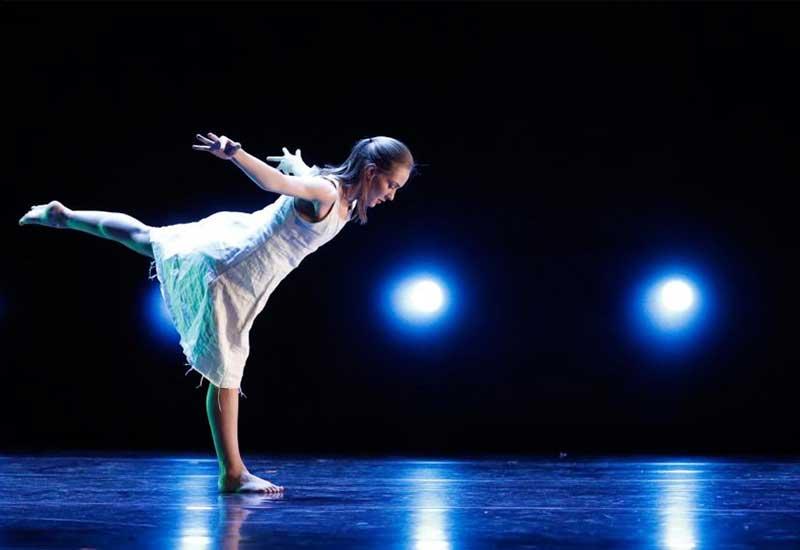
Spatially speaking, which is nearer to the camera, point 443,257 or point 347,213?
point 347,213

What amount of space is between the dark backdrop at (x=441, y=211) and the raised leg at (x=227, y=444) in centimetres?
165

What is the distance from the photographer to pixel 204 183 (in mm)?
4547

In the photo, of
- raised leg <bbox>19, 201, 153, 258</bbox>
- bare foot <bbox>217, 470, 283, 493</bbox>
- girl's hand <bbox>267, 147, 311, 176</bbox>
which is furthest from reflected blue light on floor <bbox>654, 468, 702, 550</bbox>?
raised leg <bbox>19, 201, 153, 258</bbox>

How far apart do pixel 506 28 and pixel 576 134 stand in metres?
0.55

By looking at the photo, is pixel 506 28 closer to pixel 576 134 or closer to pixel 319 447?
pixel 576 134

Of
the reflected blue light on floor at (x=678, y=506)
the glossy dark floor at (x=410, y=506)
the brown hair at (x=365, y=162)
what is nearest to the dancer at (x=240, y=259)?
the brown hair at (x=365, y=162)

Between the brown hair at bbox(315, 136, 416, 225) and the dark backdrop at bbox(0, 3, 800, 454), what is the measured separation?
Result: 1884 millimetres

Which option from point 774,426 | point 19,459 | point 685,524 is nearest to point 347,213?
point 685,524

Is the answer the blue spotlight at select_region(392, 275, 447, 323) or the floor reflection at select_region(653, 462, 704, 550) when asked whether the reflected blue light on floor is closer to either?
the floor reflection at select_region(653, 462, 704, 550)

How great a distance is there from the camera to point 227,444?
2.49 metres

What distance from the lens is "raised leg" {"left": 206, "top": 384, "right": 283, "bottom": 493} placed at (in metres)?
2.49

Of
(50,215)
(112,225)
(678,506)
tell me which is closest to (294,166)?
(112,225)

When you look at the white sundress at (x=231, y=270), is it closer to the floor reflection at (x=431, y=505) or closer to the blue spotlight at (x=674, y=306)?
the floor reflection at (x=431, y=505)

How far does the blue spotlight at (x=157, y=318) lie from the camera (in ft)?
15.0
